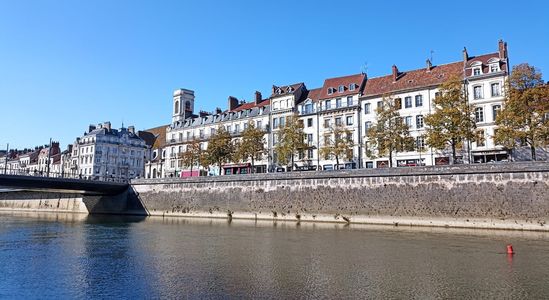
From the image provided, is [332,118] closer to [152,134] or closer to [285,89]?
[285,89]

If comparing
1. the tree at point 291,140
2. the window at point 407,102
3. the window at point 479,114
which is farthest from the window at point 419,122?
the tree at point 291,140

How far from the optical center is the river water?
46.9 feet

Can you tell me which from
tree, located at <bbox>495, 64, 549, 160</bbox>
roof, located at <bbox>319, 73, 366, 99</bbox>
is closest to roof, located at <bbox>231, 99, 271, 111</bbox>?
roof, located at <bbox>319, 73, 366, 99</bbox>

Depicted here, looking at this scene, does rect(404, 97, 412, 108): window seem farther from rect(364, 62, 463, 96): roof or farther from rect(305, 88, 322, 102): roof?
rect(305, 88, 322, 102): roof

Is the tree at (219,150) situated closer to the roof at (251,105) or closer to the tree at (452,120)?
the roof at (251,105)

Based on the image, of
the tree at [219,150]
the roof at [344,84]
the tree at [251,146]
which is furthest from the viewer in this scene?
the tree at [219,150]

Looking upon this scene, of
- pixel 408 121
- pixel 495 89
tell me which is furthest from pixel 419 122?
pixel 495 89

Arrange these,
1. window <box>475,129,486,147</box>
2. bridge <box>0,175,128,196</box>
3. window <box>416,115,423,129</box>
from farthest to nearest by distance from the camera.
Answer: window <box>416,115,423,129</box>
bridge <box>0,175,128,196</box>
window <box>475,129,486,147</box>

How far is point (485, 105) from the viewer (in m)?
49.2

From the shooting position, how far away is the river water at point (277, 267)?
1430 cm

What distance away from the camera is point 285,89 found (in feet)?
226

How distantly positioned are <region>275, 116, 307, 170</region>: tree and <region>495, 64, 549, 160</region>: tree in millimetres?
24356

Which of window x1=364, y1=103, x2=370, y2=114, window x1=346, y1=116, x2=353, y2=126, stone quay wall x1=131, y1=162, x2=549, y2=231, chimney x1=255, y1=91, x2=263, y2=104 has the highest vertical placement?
chimney x1=255, y1=91, x2=263, y2=104

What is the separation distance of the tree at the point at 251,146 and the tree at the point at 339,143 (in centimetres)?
982
